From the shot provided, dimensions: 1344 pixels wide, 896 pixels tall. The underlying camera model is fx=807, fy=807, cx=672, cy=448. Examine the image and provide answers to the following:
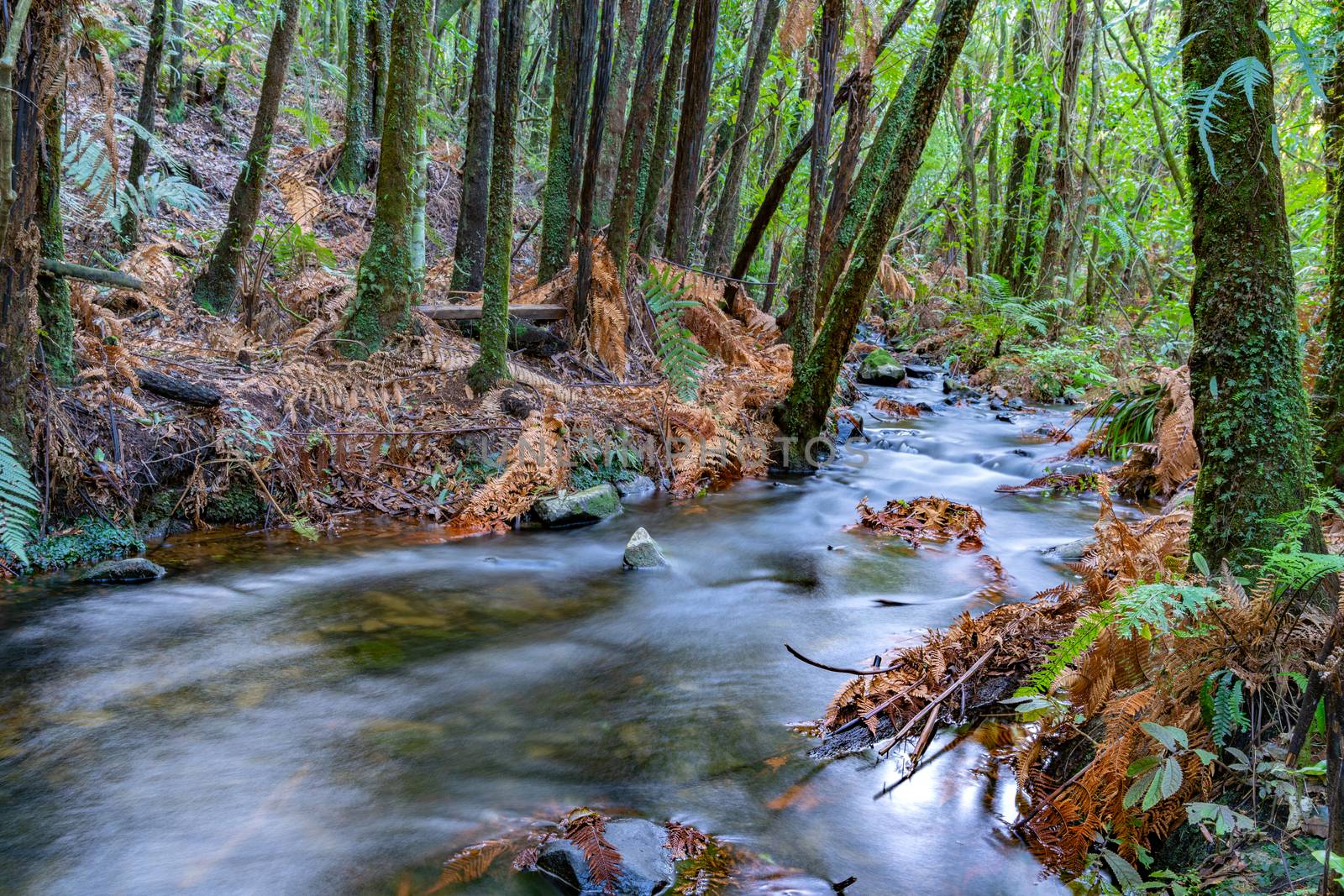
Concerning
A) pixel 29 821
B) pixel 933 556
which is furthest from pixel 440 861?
pixel 933 556

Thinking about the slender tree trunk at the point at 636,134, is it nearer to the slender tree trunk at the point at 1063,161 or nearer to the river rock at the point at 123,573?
the river rock at the point at 123,573

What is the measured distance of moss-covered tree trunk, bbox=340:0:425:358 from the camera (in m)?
6.37

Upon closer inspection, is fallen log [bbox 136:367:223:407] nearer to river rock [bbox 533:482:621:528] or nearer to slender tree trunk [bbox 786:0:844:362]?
river rock [bbox 533:482:621:528]

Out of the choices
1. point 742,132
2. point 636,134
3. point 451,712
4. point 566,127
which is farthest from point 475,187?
point 451,712

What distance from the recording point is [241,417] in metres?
5.48

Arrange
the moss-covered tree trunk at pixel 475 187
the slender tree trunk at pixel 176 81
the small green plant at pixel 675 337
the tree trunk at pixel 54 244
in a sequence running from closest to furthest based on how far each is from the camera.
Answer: the tree trunk at pixel 54 244 → the small green plant at pixel 675 337 → the moss-covered tree trunk at pixel 475 187 → the slender tree trunk at pixel 176 81

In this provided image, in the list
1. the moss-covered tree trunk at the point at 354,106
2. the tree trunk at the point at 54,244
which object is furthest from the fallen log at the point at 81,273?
the moss-covered tree trunk at the point at 354,106

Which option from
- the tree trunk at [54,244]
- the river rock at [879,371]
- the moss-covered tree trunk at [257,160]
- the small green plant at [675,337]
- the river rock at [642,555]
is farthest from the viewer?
the river rock at [879,371]

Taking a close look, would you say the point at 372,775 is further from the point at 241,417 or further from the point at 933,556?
the point at 933,556

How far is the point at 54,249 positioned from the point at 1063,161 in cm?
1421

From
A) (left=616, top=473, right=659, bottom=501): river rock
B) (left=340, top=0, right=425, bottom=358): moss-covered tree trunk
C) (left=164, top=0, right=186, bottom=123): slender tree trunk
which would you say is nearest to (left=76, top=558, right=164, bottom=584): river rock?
(left=340, top=0, right=425, bottom=358): moss-covered tree trunk

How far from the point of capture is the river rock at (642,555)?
18.1 feet

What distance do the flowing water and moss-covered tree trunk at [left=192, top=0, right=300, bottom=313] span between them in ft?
10.8

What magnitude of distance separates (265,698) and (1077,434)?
9.15 metres
